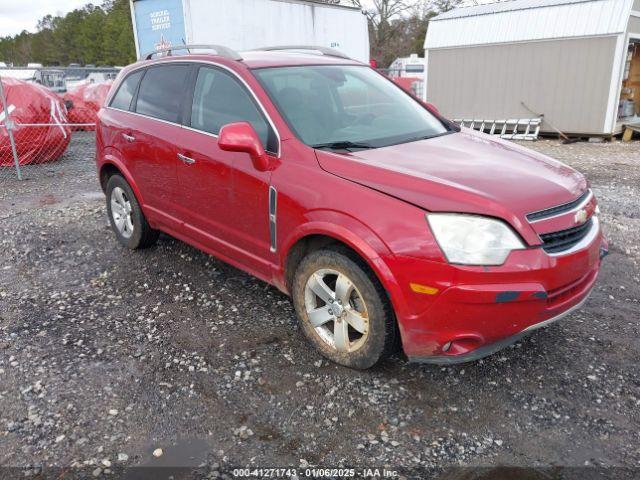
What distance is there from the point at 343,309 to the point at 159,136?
2.25m

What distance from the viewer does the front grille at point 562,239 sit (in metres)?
2.72

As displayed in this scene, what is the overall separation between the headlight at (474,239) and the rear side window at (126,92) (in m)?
3.46

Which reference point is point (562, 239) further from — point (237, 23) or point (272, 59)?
point (237, 23)

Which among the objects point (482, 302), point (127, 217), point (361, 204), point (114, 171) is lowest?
point (127, 217)

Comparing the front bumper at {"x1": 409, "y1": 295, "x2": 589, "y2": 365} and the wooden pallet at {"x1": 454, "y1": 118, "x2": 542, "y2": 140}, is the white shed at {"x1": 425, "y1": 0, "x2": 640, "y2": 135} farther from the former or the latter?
the front bumper at {"x1": 409, "y1": 295, "x2": 589, "y2": 365}

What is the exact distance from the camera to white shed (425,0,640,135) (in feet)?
40.3

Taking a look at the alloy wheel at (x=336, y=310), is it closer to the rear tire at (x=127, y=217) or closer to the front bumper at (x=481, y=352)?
the front bumper at (x=481, y=352)

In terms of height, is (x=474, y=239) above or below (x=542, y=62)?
below

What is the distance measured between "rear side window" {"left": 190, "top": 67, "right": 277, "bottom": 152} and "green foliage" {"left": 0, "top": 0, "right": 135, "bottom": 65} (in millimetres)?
58395

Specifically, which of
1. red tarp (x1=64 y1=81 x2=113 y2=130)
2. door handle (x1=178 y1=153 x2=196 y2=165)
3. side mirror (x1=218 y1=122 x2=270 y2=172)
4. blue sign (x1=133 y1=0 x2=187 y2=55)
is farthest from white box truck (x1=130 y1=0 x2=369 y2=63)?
side mirror (x1=218 y1=122 x2=270 y2=172)

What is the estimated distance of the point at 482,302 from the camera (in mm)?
2600

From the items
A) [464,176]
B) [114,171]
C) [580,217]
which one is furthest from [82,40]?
[580,217]

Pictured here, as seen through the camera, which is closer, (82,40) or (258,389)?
(258,389)

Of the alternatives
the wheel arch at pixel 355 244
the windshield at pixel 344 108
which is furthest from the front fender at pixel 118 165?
the wheel arch at pixel 355 244
